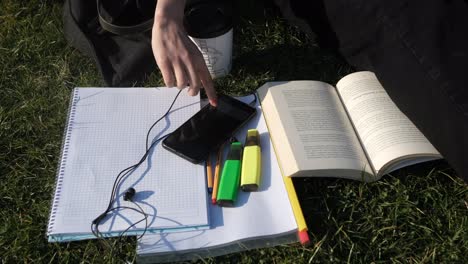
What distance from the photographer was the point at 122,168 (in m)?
1.39

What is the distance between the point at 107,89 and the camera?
1.59 meters

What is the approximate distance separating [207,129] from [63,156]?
1.46 ft

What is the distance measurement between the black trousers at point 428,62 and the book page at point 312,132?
195mm

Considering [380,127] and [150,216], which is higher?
[380,127]

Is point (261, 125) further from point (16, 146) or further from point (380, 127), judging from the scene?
point (16, 146)

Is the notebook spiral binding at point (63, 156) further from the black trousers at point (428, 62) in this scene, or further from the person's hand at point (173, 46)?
the black trousers at point (428, 62)

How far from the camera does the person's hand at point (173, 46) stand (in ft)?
4.42

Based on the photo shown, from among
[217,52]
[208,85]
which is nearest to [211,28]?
[217,52]

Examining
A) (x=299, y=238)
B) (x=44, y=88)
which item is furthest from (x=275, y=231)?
(x=44, y=88)

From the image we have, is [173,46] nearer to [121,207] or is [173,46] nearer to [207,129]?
[207,129]

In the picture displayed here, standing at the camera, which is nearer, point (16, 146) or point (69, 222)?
point (69, 222)

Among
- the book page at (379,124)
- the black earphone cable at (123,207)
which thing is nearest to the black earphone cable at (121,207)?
the black earphone cable at (123,207)

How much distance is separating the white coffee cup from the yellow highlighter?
330 mm

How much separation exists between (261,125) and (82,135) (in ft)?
1.87
